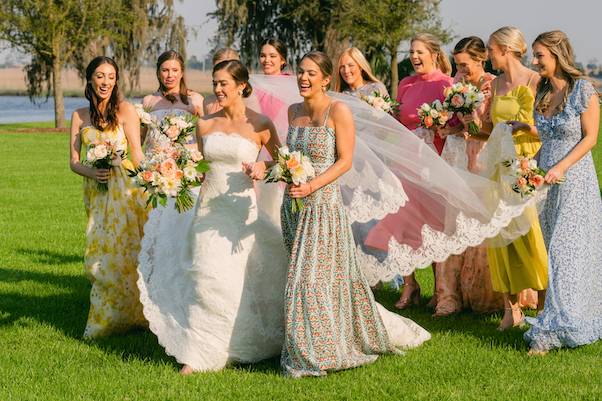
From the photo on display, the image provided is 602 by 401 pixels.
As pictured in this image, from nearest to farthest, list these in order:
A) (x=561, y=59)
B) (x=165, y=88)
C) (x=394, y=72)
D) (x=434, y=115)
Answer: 1. (x=561, y=59)
2. (x=434, y=115)
3. (x=165, y=88)
4. (x=394, y=72)

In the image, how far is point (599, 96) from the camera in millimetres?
7363

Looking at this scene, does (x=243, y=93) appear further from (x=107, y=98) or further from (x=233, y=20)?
(x=233, y=20)

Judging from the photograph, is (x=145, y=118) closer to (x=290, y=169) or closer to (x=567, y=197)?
(x=290, y=169)

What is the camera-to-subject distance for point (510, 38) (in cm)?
810

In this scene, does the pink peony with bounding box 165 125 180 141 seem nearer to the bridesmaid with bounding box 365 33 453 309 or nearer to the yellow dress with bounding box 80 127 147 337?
the yellow dress with bounding box 80 127 147 337

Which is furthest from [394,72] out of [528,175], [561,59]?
[528,175]

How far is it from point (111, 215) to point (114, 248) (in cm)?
29

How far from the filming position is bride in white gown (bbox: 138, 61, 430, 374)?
716cm

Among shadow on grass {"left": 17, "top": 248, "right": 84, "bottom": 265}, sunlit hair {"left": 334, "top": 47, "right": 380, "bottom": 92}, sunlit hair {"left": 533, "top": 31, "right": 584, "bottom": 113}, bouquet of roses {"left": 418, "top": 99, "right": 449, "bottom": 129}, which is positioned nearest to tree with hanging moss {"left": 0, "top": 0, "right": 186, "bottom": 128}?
shadow on grass {"left": 17, "top": 248, "right": 84, "bottom": 265}

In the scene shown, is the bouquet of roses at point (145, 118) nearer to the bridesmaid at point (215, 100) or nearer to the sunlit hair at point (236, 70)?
the bridesmaid at point (215, 100)

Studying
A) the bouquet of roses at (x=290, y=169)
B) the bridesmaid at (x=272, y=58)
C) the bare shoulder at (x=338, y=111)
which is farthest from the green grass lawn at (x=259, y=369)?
the bridesmaid at (x=272, y=58)

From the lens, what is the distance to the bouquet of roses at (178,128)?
793cm

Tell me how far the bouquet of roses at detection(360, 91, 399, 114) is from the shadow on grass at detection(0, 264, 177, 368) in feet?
9.84

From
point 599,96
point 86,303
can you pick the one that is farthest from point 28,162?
point 599,96
